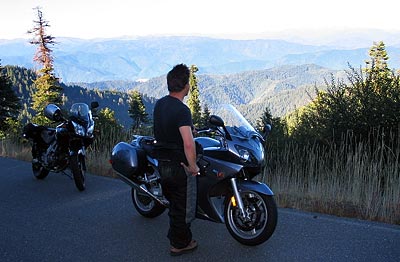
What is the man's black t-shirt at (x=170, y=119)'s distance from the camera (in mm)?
3568

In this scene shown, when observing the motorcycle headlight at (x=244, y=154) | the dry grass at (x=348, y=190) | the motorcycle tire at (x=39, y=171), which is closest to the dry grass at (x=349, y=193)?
the dry grass at (x=348, y=190)

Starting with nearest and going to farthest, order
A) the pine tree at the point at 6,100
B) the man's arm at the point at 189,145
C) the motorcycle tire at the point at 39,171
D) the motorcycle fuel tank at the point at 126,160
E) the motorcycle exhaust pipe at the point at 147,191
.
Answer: the man's arm at the point at 189,145 < the motorcycle exhaust pipe at the point at 147,191 < the motorcycle fuel tank at the point at 126,160 < the motorcycle tire at the point at 39,171 < the pine tree at the point at 6,100

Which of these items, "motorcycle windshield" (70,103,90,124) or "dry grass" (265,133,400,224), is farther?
"motorcycle windshield" (70,103,90,124)

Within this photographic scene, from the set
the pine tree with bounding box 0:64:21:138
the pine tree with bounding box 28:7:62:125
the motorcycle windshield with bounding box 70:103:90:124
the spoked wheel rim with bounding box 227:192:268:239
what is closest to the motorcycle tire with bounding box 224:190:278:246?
the spoked wheel rim with bounding box 227:192:268:239

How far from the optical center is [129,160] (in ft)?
15.4

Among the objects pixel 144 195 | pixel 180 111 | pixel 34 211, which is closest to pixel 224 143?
pixel 180 111

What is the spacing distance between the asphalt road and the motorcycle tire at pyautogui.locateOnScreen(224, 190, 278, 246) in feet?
0.38

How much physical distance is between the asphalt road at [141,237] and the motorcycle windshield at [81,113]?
Result: 1.45 metres

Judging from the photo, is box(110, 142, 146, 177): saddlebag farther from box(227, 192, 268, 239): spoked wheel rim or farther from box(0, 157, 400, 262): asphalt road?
box(227, 192, 268, 239): spoked wheel rim

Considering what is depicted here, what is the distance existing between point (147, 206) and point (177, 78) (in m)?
2.08

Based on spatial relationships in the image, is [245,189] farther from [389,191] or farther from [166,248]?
[389,191]

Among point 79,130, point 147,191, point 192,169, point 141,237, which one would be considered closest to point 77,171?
point 79,130

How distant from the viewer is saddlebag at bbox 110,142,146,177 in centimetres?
467

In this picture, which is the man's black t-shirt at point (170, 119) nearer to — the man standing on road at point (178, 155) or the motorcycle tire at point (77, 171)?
the man standing on road at point (178, 155)
